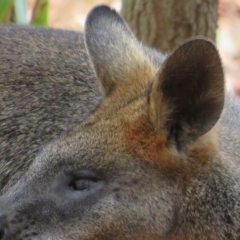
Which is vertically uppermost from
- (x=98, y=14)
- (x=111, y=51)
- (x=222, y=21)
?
(x=98, y=14)

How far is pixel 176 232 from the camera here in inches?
141

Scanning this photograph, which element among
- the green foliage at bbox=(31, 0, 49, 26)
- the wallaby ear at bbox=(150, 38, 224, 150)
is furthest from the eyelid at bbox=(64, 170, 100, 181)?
the green foliage at bbox=(31, 0, 49, 26)

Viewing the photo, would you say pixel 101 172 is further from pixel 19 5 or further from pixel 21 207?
pixel 19 5

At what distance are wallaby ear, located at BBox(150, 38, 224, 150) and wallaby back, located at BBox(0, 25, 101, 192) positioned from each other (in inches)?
28.8

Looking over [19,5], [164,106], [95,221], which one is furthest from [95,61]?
[19,5]

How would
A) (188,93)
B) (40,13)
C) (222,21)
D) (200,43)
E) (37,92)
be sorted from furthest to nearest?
1. (222,21)
2. (40,13)
3. (37,92)
4. (188,93)
5. (200,43)

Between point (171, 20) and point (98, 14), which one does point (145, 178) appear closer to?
point (98, 14)

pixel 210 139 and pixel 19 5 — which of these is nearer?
pixel 210 139

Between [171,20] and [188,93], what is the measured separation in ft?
7.79

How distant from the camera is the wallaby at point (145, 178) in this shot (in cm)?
351

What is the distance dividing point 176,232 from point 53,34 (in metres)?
1.61

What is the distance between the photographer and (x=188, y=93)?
3512 millimetres

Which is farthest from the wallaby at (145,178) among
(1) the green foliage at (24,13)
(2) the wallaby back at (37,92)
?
(1) the green foliage at (24,13)

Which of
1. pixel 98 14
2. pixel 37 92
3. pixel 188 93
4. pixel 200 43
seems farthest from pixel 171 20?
pixel 200 43
